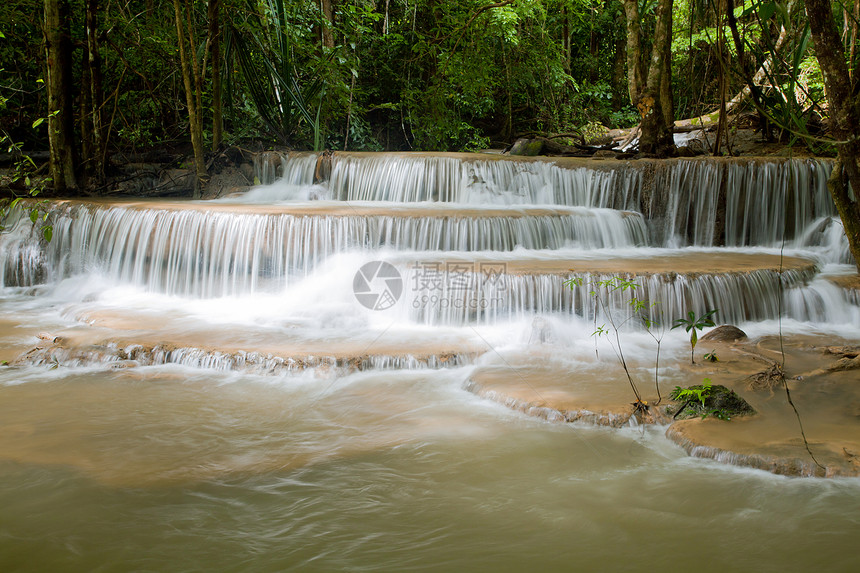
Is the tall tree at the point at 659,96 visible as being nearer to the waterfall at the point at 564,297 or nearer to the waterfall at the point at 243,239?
the waterfall at the point at 243,239

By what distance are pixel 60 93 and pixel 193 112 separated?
1.78 m

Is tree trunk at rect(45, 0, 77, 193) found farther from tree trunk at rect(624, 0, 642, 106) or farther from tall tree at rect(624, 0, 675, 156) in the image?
tree trunk at rect(624, 0, 642, 106)

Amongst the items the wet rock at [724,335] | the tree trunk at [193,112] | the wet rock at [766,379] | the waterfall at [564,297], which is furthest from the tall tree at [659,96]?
the tree trunk at [193,112]

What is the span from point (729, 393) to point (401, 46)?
37.0 feet

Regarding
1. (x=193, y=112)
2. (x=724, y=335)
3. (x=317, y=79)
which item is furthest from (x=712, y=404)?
(x=317, y=79)

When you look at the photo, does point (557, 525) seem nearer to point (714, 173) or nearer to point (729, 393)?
point (729, 393)

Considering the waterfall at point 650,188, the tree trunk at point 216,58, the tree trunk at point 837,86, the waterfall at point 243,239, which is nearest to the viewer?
the tree trunk at point 837,86

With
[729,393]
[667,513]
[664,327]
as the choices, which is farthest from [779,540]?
[664,327]

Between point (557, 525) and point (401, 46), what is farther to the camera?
point (401, 46)

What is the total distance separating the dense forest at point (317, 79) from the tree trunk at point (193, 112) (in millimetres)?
31

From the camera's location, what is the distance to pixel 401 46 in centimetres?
1334

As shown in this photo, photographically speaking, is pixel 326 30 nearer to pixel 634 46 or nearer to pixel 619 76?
pixel 634 46

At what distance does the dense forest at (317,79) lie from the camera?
9094 mm

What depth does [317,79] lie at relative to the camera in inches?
405
